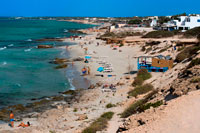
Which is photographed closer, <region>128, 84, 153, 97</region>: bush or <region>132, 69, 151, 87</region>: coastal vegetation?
<region>128, 84, 153, 97</region>: bush

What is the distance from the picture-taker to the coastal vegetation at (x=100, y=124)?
36.2ft

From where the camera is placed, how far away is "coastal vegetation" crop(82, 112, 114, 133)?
434 inches

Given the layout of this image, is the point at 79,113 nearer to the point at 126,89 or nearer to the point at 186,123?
→ the point at 126,89

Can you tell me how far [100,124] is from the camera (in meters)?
11.8

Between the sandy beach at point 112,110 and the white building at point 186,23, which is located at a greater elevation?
the white building at point 186,23

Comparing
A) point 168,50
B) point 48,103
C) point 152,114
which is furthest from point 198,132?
point 168,50

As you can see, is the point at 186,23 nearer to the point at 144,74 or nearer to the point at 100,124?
the point at 144,74

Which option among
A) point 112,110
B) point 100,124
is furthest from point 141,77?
point 100,124

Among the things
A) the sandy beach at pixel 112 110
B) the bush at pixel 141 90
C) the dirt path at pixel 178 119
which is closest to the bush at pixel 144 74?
the sandy beach at pixel 112 110

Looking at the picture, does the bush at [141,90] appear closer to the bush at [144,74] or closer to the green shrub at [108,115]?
the bush at [144,74]

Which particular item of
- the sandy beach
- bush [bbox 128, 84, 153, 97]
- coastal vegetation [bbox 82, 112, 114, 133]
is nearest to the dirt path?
the sandy beach

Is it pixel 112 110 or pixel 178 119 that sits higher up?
pixel 178 119

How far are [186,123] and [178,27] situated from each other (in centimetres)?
5485

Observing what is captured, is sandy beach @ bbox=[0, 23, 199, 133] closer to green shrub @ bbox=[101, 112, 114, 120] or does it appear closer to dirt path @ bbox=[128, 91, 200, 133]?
dirt path @ bbox=[128, 91, 200, 133]
